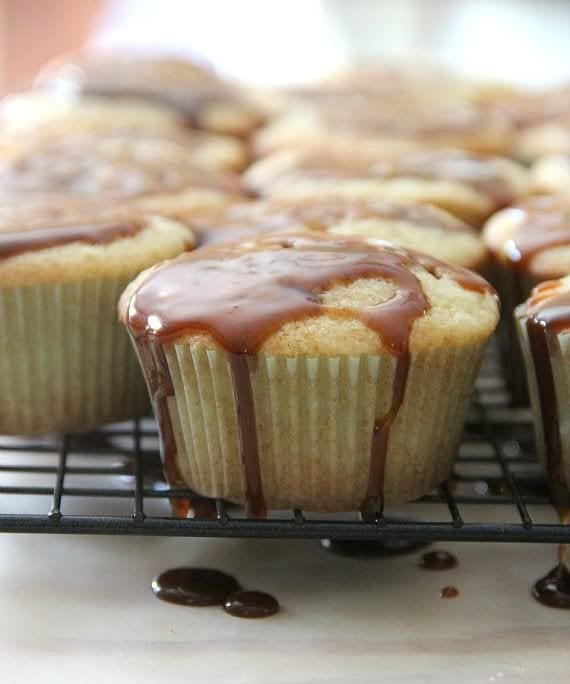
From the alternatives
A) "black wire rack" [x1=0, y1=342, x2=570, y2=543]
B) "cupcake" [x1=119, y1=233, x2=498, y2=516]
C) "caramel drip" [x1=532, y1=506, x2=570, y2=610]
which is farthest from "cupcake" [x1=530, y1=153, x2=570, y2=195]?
"caramel drip" [x1=532, y1=506, x2=570, y2=610]

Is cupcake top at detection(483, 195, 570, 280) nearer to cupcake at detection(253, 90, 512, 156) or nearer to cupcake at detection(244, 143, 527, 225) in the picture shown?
cupcake at detection(244, 143, 527, 225)

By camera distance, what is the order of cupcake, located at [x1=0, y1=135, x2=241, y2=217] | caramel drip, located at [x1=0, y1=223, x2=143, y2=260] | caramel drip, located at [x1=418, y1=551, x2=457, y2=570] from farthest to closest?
cupcake, located at [x1=0, y1=135, x2=241, y2=217] → caramel drip, located at [x1=0, y1=223, x2=143, y2=260] → caramel drip, located at [x1=418, y1=551, x2=457, y2=570]

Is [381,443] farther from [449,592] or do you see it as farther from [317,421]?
[449,592]

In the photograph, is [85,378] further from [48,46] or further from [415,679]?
[48,46]

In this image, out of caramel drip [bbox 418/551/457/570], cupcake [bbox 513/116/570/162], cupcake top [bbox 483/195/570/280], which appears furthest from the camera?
cupcake [bbox 513/116/570/162]

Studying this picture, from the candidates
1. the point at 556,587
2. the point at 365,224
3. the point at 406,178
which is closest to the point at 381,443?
the point at 556,587

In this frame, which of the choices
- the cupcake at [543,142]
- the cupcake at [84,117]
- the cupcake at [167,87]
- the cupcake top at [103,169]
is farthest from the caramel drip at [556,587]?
the cupcake at [167,87]

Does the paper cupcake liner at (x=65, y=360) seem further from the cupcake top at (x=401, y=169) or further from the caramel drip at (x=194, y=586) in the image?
the cupcake top at (x=401, y=169)
